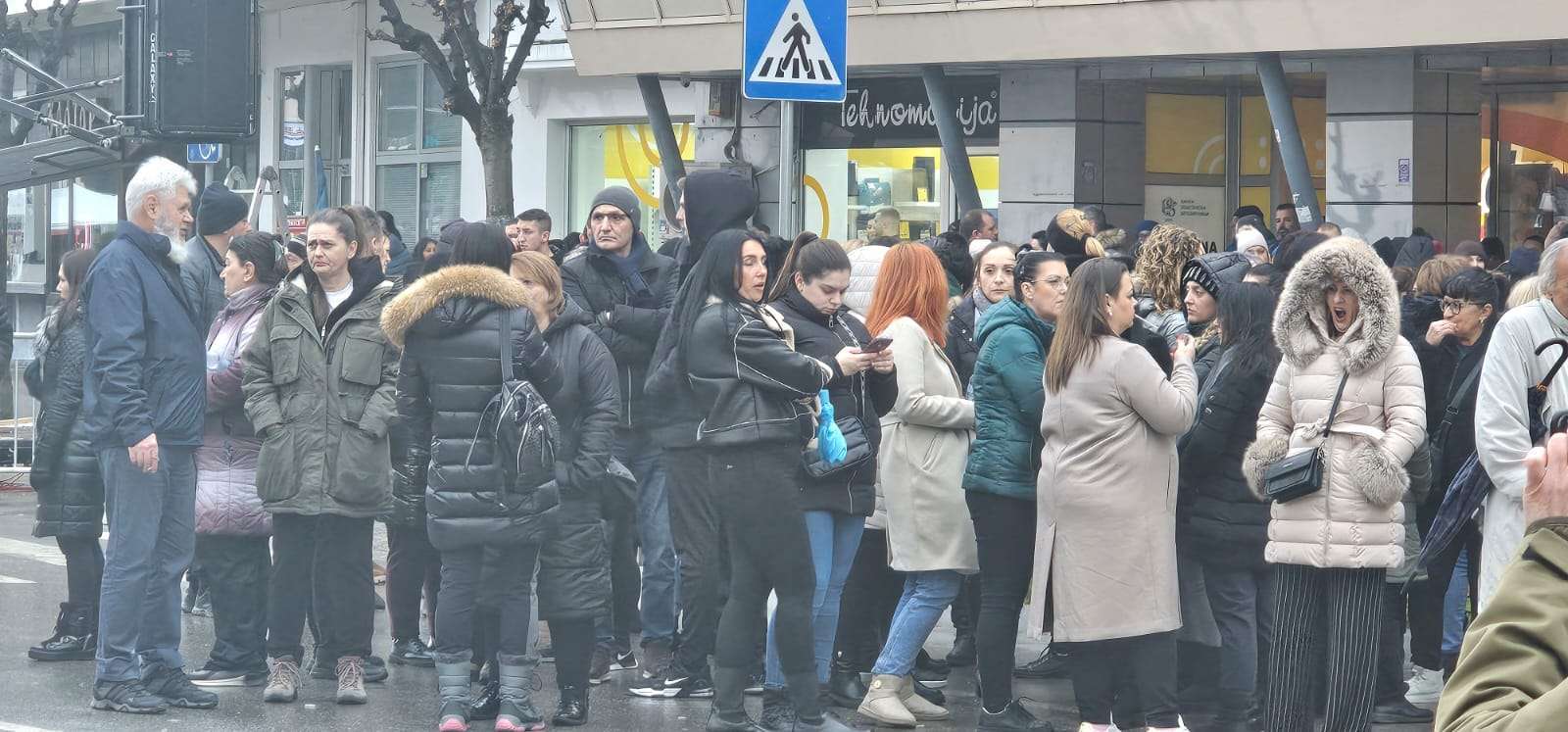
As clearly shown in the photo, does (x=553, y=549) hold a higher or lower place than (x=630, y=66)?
lower

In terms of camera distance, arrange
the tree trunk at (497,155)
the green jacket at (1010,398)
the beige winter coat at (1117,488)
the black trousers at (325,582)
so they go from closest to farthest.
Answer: the beige winter coat at (1117,488) → the green jacket at (1010,398) → the black trousers at (325,582) → the tree trunk at (497,155)

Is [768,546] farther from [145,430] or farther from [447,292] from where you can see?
[145,430]

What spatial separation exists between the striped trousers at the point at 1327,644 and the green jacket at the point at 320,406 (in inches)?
142

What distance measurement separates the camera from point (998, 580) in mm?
7312

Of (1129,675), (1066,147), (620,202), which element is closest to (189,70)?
(620,202)

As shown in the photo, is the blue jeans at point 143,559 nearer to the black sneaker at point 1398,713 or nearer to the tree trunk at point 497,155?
the black sneaker at point 1398,713

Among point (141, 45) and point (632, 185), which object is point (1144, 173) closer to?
point (632, 185)

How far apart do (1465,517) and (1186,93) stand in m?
13.0

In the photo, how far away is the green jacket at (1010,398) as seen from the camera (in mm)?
7230

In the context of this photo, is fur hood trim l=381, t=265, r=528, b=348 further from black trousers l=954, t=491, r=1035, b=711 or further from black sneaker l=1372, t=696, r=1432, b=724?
black sneaker l=1372, t=696, r=1432, b=724

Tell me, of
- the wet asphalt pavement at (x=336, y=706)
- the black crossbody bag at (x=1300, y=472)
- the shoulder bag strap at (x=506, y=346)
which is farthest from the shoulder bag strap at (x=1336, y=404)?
the shoulder bag strap at (x=506, y=346)

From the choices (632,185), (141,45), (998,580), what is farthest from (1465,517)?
(632,185)

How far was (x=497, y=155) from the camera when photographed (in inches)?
810

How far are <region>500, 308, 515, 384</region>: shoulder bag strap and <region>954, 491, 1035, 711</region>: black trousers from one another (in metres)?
1.78
